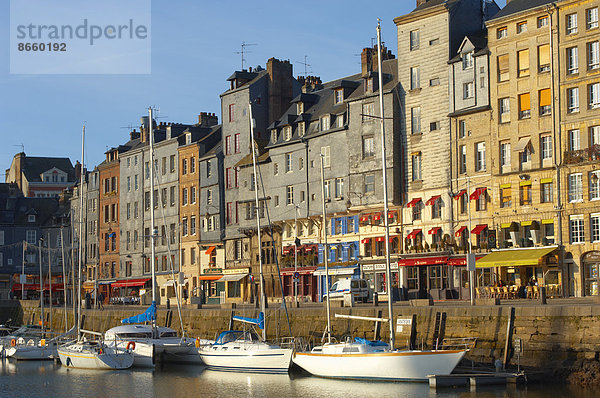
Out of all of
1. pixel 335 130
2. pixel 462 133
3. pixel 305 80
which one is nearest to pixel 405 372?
pixel 462 133

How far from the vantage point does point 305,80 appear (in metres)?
78.4

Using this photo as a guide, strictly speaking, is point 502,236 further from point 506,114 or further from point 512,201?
point 506,114

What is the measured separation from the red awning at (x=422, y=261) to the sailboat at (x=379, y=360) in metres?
18.0

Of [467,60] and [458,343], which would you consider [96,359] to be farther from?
[467,60]

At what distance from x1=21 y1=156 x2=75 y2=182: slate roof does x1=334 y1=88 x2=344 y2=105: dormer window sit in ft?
223

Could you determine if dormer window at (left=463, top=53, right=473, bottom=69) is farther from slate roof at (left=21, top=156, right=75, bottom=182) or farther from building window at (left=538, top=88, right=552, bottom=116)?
slate roof at (left=21, top=156, right=75, bottom=182)

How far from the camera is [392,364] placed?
3494 centimetres

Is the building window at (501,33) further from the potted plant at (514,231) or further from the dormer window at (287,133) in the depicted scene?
the dormer window at (287,133)

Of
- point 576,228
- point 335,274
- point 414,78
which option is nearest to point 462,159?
point 414,78

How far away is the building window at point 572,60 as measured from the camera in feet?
170

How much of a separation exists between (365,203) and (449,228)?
7.10 metres

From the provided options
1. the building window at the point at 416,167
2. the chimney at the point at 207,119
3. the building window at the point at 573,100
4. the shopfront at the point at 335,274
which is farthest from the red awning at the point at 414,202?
the chimney at the point at 207,119

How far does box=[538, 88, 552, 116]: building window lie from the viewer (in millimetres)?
52909

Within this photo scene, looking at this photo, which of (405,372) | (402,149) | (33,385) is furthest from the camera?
(402,149)
